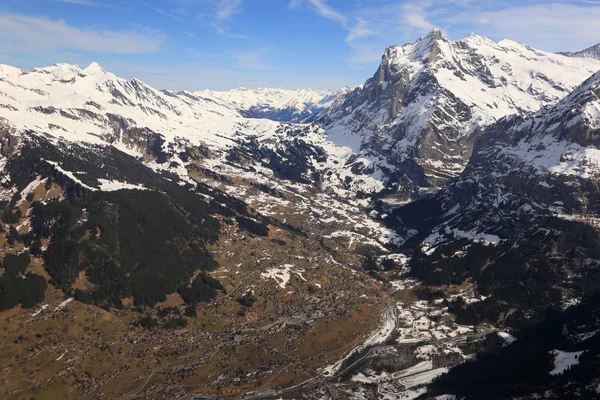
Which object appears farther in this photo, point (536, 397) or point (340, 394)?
point (340, 394)

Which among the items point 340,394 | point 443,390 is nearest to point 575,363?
point 443,390

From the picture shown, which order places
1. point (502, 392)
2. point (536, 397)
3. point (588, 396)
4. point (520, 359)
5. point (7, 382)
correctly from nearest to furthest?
1. point (588, 396)
2. point (536, 397)
3. point (502, 392)
4. point (7, 382)
5. point (520, 359)

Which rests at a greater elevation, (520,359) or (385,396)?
(520,359)

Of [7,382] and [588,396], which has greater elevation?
[588,396]

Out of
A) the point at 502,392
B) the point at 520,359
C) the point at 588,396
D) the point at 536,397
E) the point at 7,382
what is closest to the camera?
the point at 588,396

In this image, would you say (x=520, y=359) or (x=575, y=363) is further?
(x=520, y=359)

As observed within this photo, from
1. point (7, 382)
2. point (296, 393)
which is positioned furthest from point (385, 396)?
point (7, 382)

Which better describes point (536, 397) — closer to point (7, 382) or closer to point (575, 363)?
point (575, 363)

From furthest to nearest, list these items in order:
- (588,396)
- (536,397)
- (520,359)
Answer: (520,359), (536,397), (588,396)

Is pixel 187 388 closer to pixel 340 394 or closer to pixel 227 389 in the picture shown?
pixel 227 389
